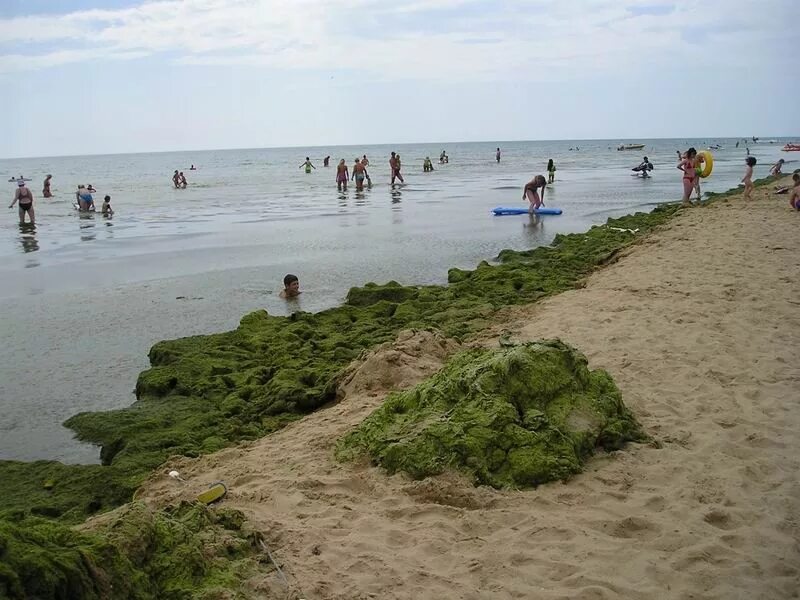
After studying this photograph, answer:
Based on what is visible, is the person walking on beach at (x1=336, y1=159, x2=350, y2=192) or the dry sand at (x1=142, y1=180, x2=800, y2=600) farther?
the person walking on beach at (x1=336, y1=159, x2=350, y2=192)

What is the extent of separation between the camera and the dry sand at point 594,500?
3.50 m

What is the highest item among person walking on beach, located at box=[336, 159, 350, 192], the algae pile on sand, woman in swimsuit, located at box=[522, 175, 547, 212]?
person walking on beach, located at box=[336, 159, 350, 192]

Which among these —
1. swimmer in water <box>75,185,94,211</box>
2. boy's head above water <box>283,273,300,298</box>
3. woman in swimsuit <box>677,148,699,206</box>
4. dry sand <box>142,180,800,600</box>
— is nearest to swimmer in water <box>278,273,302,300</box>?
boy's head above water <box>283,273,300,298</box>

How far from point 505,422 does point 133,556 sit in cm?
255

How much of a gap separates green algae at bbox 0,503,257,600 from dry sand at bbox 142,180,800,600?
22 cm

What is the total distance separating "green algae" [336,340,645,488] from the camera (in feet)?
15.1

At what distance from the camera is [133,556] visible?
3248mm

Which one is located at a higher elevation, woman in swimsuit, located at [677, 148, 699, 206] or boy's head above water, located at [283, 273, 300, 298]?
woman in swimsuit, located at [677, 148, 699, 206]

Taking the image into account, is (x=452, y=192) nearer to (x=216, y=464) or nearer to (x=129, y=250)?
(x=129, y=250)

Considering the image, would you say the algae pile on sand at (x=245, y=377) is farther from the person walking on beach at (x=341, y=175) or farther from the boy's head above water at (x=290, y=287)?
the person walking on beach at (x=341, y=175)

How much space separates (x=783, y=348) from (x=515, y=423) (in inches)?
138

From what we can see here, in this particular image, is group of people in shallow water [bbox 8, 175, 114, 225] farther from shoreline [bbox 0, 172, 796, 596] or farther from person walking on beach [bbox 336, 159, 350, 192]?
shoreline [bbox 0, 172, 796, 596]

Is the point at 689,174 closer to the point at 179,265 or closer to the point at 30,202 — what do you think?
the point at 179,265

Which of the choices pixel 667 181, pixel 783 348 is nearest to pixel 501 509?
pixel 783 348
